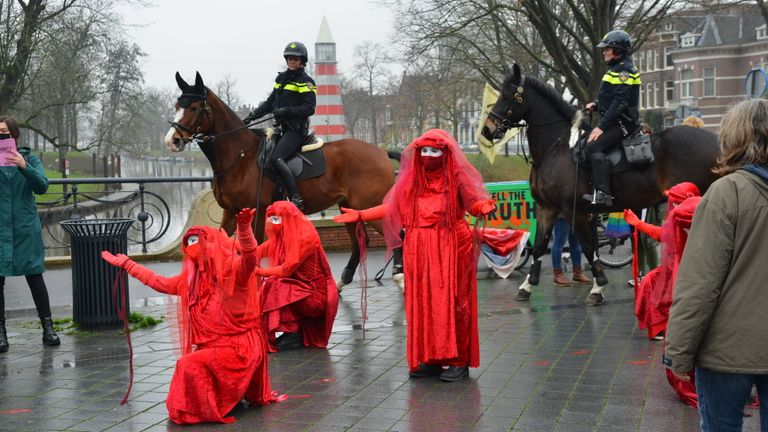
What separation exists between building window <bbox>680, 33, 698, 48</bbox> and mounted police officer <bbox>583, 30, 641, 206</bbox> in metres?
69.7

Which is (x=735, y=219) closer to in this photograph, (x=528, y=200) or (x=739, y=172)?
(x=739, y=172)

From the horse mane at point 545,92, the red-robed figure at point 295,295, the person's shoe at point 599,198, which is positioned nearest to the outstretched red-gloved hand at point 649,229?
the red-robed figure at point 295,295

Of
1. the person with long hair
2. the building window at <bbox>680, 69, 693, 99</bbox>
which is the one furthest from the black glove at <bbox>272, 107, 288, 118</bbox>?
the building window at <bbox>680, 69, 693, 99</bbox>

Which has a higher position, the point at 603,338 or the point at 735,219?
the point at 735,219

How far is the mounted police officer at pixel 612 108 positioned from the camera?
979 cm

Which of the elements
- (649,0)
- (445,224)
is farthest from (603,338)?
(649,0)

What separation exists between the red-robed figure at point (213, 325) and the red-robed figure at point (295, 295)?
148 cm

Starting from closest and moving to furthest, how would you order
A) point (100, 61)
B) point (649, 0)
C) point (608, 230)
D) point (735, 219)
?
point (735, 219)
point (608, 230)
point (649, 0)
point (100, 61)

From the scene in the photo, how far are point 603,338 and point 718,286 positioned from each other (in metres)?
4.97

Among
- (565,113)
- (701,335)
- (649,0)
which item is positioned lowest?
(701,335)

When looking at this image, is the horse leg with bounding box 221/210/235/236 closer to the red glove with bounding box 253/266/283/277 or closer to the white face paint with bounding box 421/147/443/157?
the red glove with bounding box 253/266/283/277

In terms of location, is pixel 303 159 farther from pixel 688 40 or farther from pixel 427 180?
pixel 688 40

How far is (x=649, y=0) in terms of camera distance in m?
27.4

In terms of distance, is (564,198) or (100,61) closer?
(564,198)
